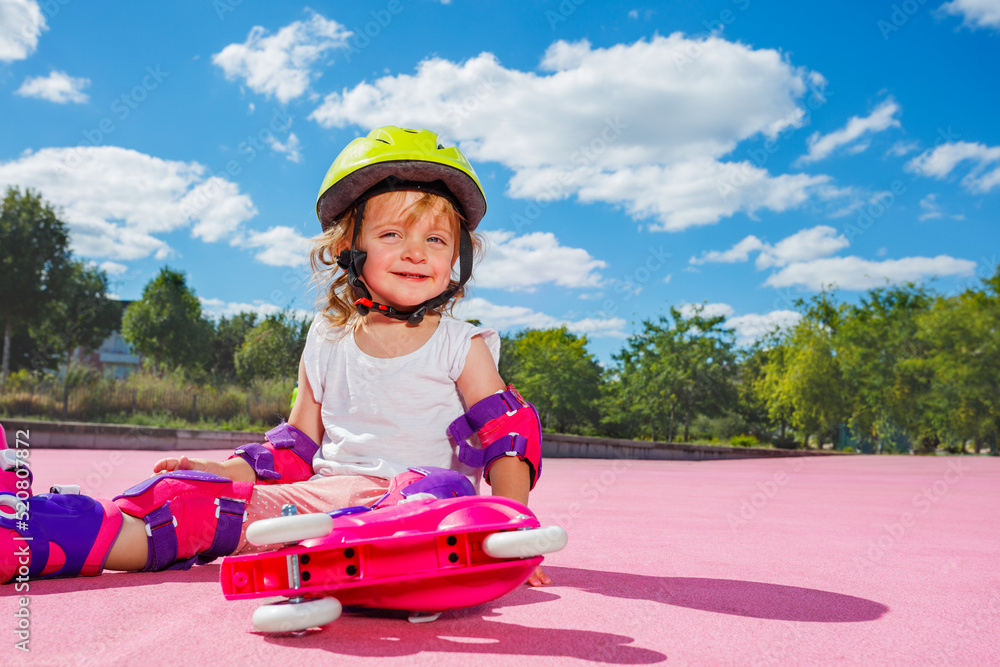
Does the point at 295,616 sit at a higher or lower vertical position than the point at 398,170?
lower

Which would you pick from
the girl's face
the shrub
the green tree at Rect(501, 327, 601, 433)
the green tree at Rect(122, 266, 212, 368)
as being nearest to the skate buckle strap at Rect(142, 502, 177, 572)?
the girl's face

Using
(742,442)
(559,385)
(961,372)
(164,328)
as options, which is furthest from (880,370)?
(164,328)

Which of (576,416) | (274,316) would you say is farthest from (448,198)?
(274,316)

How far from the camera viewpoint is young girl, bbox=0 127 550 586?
192 centimetres

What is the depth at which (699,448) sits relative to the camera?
64.3 ft

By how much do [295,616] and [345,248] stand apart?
5.03 ft

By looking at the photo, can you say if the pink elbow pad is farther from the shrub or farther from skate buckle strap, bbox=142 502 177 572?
the shrub

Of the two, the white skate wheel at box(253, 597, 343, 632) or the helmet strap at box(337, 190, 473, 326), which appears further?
the helmet strap at box(337, 190, 473, 326)

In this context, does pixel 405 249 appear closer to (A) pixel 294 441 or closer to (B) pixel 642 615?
(A) pixel 294 441

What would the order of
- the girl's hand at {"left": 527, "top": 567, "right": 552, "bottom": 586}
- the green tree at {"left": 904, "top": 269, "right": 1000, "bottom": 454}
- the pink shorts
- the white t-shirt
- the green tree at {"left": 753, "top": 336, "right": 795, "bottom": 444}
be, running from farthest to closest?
the green tree at {"left": 753, "top": 336, "right": 795, "bottom": 444}, the green tree at {"left": 904, "top": 269, "right": 1000, "bottom": 454}, the white t-shirt, the pink shorts, the girl's hand at {"left": 527, "top": 567, "right": 552, "bottom": 586}

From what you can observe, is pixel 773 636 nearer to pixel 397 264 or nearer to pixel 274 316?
pixel 397 264

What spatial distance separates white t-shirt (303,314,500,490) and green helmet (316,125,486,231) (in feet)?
1.55

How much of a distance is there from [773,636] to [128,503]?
169cm

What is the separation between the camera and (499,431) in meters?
2.13
